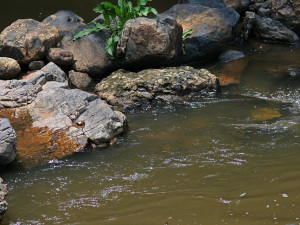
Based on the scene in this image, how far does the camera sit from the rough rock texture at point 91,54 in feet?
31.0

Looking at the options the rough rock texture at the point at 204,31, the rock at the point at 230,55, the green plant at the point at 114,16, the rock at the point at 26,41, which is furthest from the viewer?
the rock at the point at 230,55

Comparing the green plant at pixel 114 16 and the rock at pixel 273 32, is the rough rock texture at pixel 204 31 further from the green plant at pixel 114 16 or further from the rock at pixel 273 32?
the rock at pixel 273 32

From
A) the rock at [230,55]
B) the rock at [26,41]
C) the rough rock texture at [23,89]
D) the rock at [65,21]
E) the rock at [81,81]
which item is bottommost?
the rock at [230,55]

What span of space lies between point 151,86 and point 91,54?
1836mm

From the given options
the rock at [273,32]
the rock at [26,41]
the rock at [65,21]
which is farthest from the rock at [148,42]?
Answer: the rock at [273,32]

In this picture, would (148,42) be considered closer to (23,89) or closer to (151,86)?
(151,86)

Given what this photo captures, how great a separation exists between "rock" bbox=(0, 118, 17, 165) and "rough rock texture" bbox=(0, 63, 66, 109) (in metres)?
1.62

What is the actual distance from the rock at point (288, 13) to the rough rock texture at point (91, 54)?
16.7ft

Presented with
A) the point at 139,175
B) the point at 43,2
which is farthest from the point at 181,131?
the point at 43,2

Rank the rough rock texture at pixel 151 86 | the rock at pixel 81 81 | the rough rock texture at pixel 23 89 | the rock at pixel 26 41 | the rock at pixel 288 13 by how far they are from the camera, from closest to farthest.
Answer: the rough rock texture at pixel 23 89 < the rough rock texture at pixel 151 86 < the rock at pixel 26 41 < the rock at pixel 81 81 < the rock at pixel 288 13

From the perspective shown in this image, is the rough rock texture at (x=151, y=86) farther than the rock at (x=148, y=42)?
No

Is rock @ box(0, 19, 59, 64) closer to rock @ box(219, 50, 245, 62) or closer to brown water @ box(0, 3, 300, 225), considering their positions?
brown water @ box(0, 3, 300, 225)

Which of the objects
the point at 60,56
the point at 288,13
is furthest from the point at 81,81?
the point at 288,13

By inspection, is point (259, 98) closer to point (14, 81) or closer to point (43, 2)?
point (14, 81)
